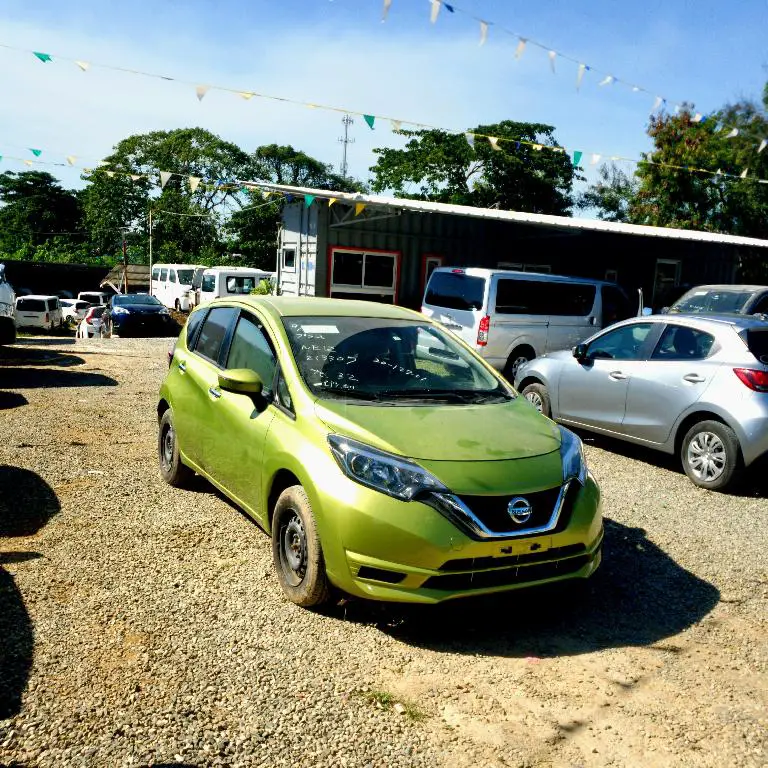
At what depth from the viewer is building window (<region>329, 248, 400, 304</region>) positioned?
19.2m

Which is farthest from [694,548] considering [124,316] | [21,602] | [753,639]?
[124,316]

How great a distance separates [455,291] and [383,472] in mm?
9788

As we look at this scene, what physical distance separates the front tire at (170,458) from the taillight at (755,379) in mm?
4754

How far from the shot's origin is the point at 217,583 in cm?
429

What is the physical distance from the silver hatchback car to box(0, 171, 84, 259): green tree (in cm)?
6401

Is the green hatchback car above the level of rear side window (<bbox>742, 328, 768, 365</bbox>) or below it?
below

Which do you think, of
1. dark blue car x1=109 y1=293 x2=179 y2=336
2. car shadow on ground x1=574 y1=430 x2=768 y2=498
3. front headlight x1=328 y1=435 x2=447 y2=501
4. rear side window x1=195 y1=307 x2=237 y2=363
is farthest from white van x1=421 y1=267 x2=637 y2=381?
dark blue car x1=109 y1=293 x2=179 y2=336

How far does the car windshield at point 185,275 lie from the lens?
34.4 meters

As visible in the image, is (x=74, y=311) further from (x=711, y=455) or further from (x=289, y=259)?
(x=711, y=455)

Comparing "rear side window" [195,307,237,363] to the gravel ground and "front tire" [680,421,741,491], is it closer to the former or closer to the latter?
the gravel ground

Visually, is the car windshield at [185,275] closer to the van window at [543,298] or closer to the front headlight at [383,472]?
the van window at [543,298]

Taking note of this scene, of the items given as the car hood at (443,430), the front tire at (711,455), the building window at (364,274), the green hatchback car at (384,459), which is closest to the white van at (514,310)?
the front tire at (711,455)

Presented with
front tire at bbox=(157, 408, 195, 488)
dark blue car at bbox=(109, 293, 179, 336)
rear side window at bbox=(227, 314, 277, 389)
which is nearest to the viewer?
rear side window at bbox=(227, 314, 277, 389)

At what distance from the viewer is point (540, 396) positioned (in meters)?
8.71
